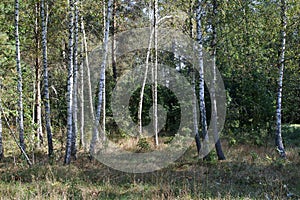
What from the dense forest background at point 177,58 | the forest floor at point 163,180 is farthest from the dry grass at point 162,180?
the dense forest background at point 177,58

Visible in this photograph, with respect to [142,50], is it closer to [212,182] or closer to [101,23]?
[101,23]

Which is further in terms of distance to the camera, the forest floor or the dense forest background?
the dense forest background

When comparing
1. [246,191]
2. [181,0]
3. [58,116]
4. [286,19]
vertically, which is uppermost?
[181,0]

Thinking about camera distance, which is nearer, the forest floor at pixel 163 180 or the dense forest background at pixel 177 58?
the forest floor at pixel 163 180

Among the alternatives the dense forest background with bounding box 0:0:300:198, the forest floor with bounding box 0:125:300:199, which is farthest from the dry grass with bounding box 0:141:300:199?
the dense forest background with bounding box 0:0:300:198

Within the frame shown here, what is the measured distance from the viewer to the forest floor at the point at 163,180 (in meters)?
6.24

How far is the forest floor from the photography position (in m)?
6.24

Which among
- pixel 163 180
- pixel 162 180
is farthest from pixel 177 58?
pixel 162 180

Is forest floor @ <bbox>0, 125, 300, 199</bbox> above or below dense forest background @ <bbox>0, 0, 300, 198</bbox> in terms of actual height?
below

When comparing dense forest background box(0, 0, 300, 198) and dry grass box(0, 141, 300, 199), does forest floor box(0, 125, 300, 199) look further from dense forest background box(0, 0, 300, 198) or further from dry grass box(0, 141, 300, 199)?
dense forest background box(0, 0, 300, 198)

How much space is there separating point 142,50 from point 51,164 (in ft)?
33.0

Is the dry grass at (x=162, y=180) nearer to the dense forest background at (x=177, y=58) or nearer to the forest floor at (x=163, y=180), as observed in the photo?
the forest floor at (x=163, y=180)

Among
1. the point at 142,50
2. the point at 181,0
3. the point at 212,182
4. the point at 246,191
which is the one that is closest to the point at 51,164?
the point at 212,182

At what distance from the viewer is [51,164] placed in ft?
29.5
